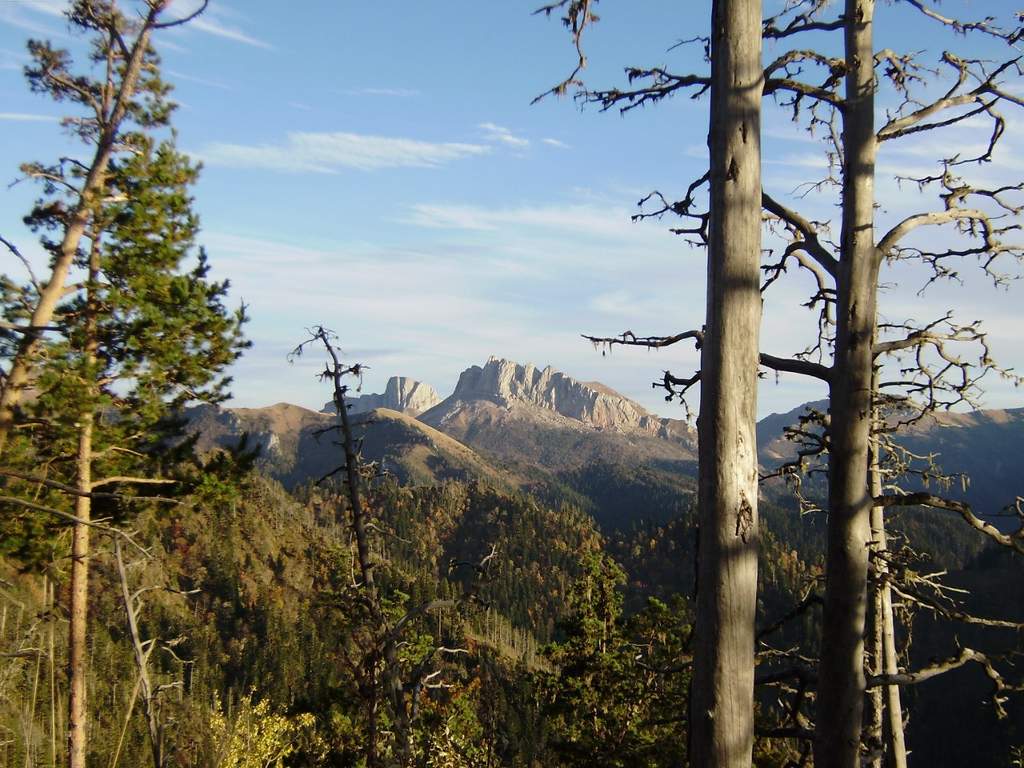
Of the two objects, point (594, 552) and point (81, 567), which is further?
point (594, 552)

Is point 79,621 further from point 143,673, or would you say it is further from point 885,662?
point 885,662

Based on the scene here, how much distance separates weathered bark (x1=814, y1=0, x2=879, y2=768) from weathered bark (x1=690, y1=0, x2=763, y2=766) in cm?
180

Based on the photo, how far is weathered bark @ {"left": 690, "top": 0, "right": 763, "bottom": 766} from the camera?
3193 mm

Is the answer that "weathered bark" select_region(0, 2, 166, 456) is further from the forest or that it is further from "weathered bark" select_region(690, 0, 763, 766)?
"weathered bark" select_region(690, 0, 763, 766)

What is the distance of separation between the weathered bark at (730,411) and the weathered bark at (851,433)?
70.9 inches

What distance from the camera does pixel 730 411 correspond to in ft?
10.8

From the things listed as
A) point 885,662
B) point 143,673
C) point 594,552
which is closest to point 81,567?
point 143,673

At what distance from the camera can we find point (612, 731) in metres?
17.8

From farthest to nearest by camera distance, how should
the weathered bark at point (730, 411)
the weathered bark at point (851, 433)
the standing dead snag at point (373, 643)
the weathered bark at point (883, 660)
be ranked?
1. the standing dead snag at point (373, 643)
2. the weathered bark at point (883, 660)
3. the weathered bark at point (851, 433)
4. the weathered bark at point (730, 411)

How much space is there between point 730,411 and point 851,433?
79.9 inches

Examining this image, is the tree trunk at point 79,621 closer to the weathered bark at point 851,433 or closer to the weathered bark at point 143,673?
the weathered bark at point 143,673

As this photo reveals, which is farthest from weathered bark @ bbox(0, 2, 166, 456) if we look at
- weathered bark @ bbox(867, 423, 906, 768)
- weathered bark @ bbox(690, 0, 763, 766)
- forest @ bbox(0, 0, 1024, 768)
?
weathered bark @ bbox(867, 423, 906, 768)

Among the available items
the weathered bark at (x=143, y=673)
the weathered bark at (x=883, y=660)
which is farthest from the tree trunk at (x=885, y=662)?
the weathered bark at (x=143, y=673)

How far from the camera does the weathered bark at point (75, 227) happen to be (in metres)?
7.50
